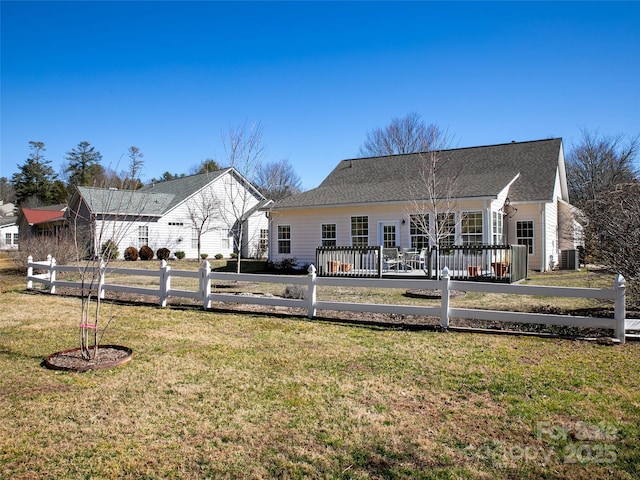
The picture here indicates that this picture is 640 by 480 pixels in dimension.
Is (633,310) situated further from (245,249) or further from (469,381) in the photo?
(245,249)

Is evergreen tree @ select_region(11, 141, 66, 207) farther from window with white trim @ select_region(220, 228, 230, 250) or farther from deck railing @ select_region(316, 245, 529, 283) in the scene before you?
deck railing @ select_region(316, 245, 529, 283)

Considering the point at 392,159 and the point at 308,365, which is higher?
the point at 392,159

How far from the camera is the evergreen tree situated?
61.2 metres

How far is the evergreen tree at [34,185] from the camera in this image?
61.2 meters

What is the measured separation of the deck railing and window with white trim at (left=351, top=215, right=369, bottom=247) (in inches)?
70.5

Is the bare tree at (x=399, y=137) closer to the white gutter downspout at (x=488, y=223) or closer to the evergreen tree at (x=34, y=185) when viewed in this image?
the white gutter downspout at (x=488, y=223)

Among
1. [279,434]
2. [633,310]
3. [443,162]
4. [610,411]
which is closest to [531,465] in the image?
[610,411]

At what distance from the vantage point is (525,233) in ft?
64.8

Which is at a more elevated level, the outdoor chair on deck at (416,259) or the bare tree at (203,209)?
the bare tree at (203,209)

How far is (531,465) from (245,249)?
29.4 m

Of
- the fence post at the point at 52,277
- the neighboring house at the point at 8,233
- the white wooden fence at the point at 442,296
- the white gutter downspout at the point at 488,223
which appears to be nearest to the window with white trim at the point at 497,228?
the white gutter downspout at the point at 488,223

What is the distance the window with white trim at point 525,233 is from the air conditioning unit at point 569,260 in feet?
9.94

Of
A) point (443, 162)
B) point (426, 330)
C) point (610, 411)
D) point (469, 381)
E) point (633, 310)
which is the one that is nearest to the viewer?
point (610, 411)

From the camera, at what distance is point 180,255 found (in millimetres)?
28531
